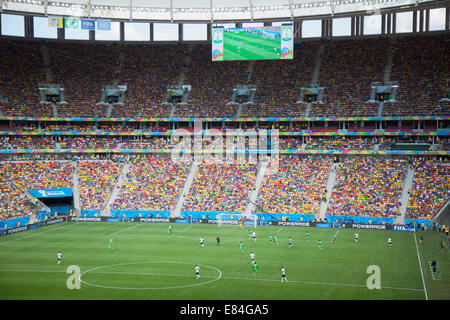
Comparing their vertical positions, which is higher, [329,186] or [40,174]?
[40,174]

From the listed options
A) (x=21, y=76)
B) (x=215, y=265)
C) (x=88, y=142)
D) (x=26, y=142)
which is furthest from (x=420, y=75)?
(x=21, y=76)

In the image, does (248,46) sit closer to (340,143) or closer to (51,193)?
(340,143)

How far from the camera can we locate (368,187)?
178 feet

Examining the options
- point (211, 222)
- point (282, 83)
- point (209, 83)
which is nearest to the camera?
point (211, 222)

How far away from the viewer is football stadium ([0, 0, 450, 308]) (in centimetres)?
4275

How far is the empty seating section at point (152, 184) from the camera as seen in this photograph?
5794 centimetres

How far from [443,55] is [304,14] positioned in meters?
20.9

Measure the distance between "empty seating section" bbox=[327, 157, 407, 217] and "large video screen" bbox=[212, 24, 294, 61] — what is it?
16312 mm

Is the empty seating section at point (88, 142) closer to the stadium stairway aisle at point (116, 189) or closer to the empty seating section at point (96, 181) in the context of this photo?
the empty seating section at point (96, 181)

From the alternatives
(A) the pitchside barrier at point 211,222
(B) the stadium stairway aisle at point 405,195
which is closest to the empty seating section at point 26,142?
(A) the pitchside barrier at point 211,222

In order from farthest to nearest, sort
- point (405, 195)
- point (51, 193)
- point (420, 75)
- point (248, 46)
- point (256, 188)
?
point (420, 75) → point (256, 188) → point (51, 193) → point (248, 46) → point (405, 195)

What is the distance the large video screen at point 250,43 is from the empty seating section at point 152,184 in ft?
52.9

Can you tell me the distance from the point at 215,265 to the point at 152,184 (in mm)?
28581
